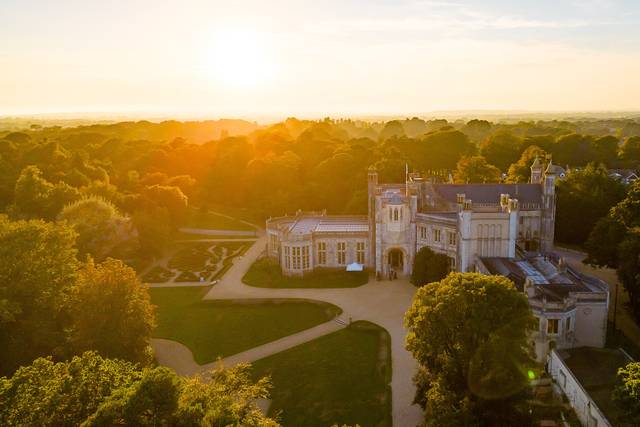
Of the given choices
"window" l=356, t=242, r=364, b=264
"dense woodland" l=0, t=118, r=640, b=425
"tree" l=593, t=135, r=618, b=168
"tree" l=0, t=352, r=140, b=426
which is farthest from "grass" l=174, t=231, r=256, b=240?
"tree" l=593, t=135, r=618, b=168

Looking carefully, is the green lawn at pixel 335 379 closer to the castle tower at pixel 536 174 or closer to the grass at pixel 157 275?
the grass at pixel 157 275

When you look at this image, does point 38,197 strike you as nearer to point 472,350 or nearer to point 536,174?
point 472,350

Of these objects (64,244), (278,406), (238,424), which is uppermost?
(64,244)

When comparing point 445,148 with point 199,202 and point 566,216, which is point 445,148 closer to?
point 566,216

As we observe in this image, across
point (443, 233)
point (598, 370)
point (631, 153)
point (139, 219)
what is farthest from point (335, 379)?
point (631, 153)

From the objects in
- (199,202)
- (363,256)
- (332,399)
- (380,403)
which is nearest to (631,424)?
(380,403)

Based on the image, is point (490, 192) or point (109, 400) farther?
point (490, 192)

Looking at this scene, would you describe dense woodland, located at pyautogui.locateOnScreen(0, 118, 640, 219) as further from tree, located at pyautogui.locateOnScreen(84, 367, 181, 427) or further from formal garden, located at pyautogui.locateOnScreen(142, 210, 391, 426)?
tree, located at pyautogui.locateOnScreen(84, 367, 181, 427)
